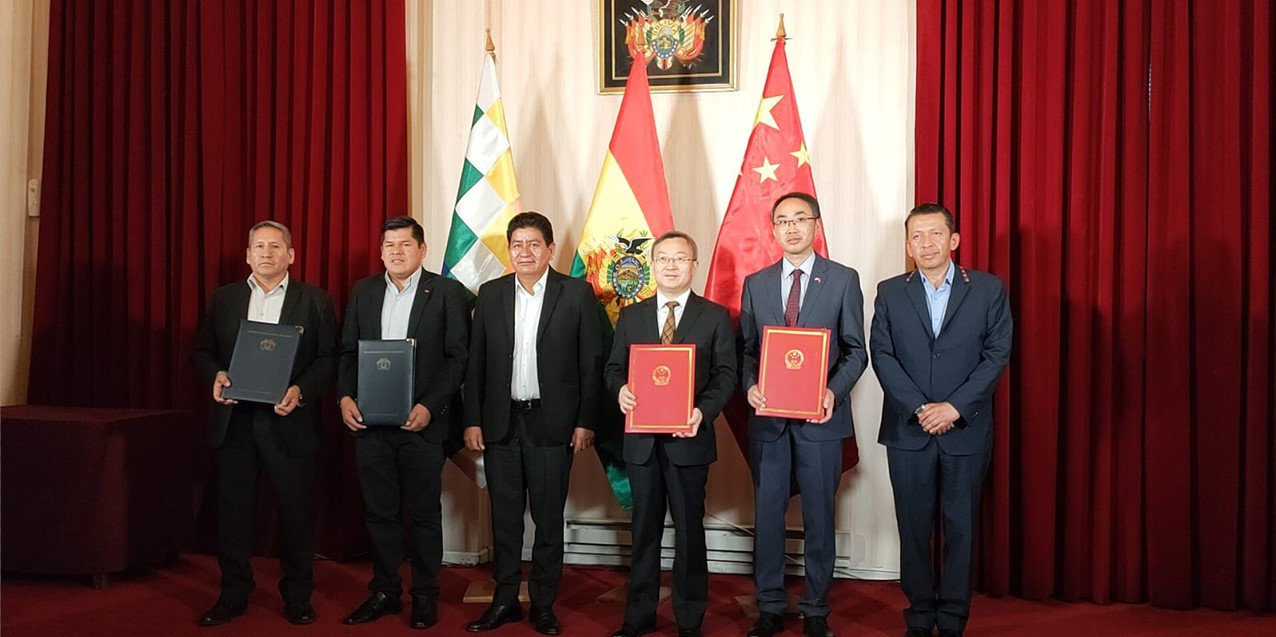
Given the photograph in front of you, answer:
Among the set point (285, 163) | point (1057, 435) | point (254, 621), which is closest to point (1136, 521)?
point (1057, 435)

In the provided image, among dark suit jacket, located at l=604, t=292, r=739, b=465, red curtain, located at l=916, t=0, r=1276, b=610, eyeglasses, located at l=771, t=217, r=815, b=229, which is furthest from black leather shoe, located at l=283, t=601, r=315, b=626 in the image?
red curtain, located at l=916, t=0, r=1276, b=610

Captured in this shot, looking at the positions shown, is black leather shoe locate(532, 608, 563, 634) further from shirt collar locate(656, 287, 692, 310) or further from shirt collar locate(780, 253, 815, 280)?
shirt collar locate(780, 253, 815, 280)

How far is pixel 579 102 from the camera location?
477cm

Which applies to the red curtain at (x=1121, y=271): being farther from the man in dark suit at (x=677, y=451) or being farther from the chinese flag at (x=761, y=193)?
the man in dark suit at (x=677, y=451)

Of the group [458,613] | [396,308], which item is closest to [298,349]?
[396,308]

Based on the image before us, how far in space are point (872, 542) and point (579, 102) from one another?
242cm

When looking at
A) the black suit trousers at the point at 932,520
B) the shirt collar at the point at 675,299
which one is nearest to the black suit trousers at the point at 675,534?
the shirt collar at the point at 675,299

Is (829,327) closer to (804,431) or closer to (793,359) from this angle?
(793,359)

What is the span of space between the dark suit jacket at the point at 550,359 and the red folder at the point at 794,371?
2.11 feet

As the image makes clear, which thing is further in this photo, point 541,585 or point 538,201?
point 538,201

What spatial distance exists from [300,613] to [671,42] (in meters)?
2.90

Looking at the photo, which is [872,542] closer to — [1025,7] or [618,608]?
[618,608]

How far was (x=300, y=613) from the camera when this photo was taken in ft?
12.3

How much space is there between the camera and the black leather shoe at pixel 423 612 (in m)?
3.69
